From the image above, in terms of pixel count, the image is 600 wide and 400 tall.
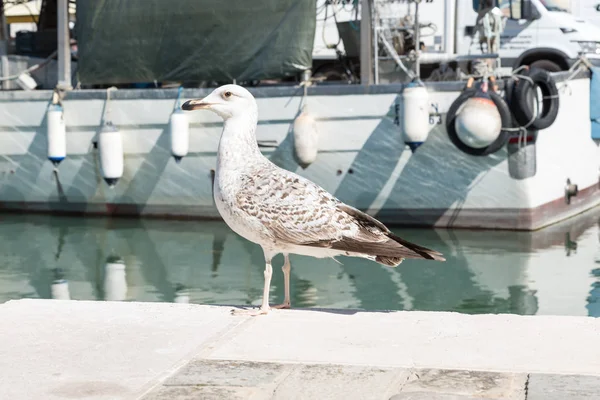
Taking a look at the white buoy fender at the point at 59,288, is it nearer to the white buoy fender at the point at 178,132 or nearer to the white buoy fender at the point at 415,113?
the white buoy fender at the point at 178,132

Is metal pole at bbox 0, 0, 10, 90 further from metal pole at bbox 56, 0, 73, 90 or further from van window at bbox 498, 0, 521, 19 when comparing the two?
van window at bbox 498, 0, 521, 19

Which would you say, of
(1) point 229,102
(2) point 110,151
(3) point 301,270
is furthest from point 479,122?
(1) point 229,102

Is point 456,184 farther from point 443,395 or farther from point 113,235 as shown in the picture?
point 443,395

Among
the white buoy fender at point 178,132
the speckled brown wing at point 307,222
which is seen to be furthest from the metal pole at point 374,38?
the speckled brown wing at point 307,222

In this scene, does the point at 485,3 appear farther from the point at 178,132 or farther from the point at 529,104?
the point at 178,132

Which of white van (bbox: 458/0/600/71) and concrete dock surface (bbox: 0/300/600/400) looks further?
white van (bbox: 458/0/600/71)

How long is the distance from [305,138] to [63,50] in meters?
4.00

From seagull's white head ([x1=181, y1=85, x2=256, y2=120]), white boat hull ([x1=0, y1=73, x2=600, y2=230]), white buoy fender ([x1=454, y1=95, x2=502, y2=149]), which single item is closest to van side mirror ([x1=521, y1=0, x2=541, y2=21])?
white boat hull ([x1=0, y1=73, x2=600, y2=230])

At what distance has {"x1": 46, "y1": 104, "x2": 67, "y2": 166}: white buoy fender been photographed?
1545 cm

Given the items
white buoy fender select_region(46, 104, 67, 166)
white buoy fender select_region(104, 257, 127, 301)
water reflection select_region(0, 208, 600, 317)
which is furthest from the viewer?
white buoy fender select_region(46, 104, 67, 166)

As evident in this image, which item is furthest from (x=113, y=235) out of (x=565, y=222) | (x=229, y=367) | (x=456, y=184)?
(x=229, y=367)

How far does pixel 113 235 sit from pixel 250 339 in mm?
9506

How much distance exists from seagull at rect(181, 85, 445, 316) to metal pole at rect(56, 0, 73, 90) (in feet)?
31.9

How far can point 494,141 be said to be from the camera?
45.8 ft
